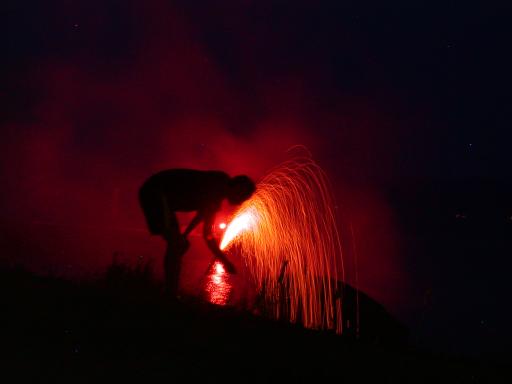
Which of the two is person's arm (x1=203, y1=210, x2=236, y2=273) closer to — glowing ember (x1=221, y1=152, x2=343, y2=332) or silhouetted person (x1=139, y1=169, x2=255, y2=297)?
silhouetted person (x1=139, y1=169, x2=255, y2=297)

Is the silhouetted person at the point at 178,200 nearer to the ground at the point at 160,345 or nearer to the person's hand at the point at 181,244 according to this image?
the person's hand at the point at 181,244

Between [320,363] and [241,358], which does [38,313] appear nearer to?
[241,358]

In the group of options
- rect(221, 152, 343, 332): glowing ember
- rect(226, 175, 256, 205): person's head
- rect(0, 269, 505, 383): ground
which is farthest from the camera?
rect(221, 152, 343, 332): glowing ember

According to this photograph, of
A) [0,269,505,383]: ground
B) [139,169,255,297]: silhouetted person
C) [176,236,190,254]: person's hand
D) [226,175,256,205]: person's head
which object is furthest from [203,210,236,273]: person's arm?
[0,269,505,383]: ground

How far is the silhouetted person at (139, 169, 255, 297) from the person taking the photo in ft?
21.7

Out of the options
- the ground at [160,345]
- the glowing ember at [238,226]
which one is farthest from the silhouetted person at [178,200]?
the glowing ember at [238,226]

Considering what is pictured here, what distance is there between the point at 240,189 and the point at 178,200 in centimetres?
81

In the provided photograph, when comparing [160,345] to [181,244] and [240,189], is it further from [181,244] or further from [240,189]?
[240,189]

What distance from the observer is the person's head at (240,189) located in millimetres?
6504

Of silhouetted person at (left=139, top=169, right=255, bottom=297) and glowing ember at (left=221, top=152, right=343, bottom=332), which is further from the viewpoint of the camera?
glowing ember at (left=221, top=152, right=343, bottom=332)

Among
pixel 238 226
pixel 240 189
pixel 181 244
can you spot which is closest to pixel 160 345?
pixel 181 244

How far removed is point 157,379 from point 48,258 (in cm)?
1002

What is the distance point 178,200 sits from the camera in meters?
6.75

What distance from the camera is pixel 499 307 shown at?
25.1 meters
